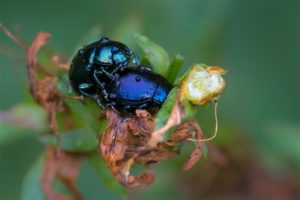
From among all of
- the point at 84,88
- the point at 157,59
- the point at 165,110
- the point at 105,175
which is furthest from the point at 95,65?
the point at 165,110

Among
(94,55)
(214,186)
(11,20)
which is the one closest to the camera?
(94,55)

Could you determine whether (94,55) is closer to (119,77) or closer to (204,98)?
(119,77)

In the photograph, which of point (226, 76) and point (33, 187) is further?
point (226, 76)

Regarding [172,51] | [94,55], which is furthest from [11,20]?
[94,55]

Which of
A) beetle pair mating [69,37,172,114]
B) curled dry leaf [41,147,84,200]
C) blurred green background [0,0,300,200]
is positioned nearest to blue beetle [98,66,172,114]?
beetle pair mating [69,37,172,114]

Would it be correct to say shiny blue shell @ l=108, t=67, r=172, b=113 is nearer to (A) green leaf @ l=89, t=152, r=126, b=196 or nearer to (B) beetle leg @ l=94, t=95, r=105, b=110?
(B) beetle leg @ l=94, t=95, r=105, b=110

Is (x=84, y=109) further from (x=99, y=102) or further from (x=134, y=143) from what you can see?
(x=134, y=143)
